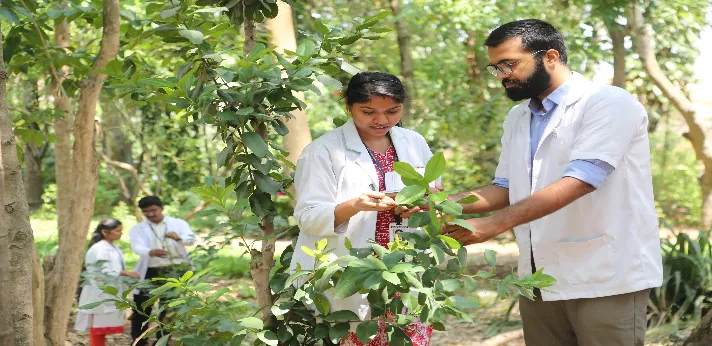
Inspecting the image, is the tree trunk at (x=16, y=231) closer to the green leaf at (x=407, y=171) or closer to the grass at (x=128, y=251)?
the green leaf at (x=407, y=171)

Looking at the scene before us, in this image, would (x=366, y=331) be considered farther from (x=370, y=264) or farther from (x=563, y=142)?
(x=563, y=142)

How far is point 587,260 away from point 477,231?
0.44 metres

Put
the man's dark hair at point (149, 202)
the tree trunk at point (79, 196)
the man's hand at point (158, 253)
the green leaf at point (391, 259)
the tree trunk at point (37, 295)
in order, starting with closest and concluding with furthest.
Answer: the green leaf at point (391, 259), the tree trunk at point (37, 295), the tree trunk at point (79, 196), the man's hand at point (158, 253), the man's dark hair at point (149, 202)

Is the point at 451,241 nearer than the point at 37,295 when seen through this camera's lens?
Yes

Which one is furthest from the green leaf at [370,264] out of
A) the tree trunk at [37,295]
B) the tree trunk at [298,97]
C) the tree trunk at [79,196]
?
the tree trunk at [298,97]

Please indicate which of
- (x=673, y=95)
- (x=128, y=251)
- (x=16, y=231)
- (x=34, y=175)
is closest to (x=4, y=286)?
(x=16, y=231)

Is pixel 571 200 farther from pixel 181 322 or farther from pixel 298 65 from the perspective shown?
pixel 181 322

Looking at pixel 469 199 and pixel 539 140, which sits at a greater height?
pixel 539 140

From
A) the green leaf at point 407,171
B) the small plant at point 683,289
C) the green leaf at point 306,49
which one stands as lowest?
the small plant at point 683,289

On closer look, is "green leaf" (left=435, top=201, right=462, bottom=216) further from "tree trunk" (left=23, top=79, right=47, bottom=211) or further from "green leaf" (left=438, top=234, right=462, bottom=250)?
"tree trunk" (left=23, top=79, right=47, bottom=211)

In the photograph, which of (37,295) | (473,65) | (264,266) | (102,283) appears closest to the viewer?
(264,266)

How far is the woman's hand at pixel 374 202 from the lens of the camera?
222 centimetres

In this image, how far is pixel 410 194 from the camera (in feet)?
6.49

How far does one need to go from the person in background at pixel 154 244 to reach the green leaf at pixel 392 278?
4.24 metres
